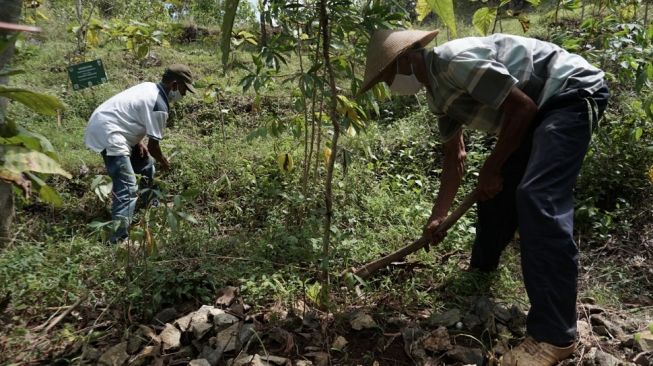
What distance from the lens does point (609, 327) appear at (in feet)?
6.78

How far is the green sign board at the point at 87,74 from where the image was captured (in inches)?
179

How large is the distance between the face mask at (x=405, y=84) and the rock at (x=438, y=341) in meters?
1.11

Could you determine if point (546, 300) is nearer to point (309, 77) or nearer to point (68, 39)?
point (309, 77)

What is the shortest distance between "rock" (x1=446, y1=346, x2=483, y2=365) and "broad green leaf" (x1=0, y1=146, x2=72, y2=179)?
5.09 feet

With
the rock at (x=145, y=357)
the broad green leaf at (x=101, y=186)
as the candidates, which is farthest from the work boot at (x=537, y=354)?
the broad green leaf at (x=101, y=186)

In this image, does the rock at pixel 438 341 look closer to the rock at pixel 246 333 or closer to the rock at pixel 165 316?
the rock at pixel 246 333

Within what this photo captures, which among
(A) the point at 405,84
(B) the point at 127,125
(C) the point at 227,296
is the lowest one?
(C) the point at 227,296

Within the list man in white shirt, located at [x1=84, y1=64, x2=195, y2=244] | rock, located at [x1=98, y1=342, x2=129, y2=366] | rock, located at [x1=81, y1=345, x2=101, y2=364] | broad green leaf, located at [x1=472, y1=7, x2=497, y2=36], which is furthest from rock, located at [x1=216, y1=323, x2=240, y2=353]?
broad green leaf, located at [x1=472, y1=7, x2=497, y2=36]

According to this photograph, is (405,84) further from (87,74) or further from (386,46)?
(87,74)

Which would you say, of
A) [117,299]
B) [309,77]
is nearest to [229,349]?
[117,299]

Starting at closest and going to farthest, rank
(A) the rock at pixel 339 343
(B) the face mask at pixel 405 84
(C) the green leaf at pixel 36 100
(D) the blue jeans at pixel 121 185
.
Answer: (C) the green leaf at pixel 36 100
(A) the rock at pixel 339 343
(B) the face mask at pixel 405 84
(D) the blue jeans at pixel 121 185

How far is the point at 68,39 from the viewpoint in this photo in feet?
25.7

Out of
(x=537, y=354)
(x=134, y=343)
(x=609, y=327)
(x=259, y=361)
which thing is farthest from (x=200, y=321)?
(x=609, y=327)

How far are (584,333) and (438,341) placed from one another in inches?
A: 24.9
